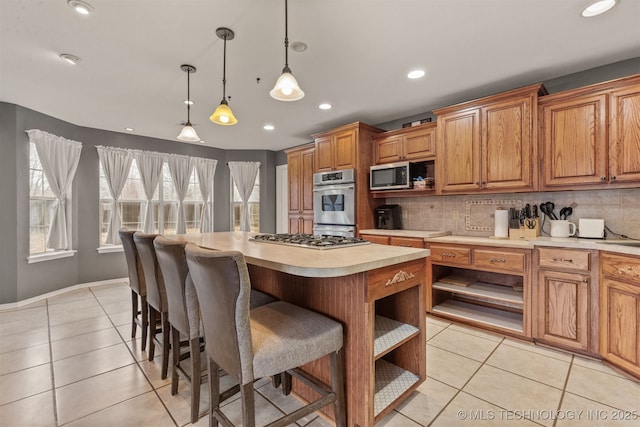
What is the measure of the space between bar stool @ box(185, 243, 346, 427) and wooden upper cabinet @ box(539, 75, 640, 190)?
2.61m

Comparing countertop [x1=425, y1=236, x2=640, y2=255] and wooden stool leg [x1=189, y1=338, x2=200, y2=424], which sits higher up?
countertop [x1=425, y1=236, x2=640, y2=255]

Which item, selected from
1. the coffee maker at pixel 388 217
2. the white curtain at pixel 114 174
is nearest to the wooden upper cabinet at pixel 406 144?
the coffee maker at pixel 388 217

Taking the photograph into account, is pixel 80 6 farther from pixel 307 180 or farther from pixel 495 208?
pixel 495 208

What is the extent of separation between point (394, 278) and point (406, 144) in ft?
8.56

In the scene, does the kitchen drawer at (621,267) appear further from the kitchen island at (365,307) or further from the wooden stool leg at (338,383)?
the wooden stool leg at (338,383)

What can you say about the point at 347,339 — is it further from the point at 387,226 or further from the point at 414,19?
the point at 387,226

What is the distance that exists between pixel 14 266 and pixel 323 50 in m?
4.59

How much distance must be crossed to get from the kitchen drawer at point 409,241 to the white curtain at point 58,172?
4.71m

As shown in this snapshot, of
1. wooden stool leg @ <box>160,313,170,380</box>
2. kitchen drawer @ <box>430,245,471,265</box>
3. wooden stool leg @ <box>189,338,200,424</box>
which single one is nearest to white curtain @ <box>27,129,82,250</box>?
wooden stool leg @ <box>160,313,170,380</box>

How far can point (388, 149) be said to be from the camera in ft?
12.8

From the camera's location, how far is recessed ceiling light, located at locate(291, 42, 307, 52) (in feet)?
7.41

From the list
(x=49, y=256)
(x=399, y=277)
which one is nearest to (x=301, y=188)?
(x=399, y=277)

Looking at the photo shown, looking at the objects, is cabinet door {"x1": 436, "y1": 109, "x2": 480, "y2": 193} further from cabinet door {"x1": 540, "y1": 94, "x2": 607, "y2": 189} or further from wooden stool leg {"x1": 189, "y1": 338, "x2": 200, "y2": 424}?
wooden stool leg {"x1": 189, "y1": 338, "x2": 200, "y2": 424}

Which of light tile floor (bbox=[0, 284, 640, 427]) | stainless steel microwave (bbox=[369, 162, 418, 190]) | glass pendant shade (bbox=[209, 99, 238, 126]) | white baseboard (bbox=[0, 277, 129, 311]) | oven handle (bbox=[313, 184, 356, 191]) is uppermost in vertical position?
glass pendant shade (bbox=[209, 99, 238, 126])
